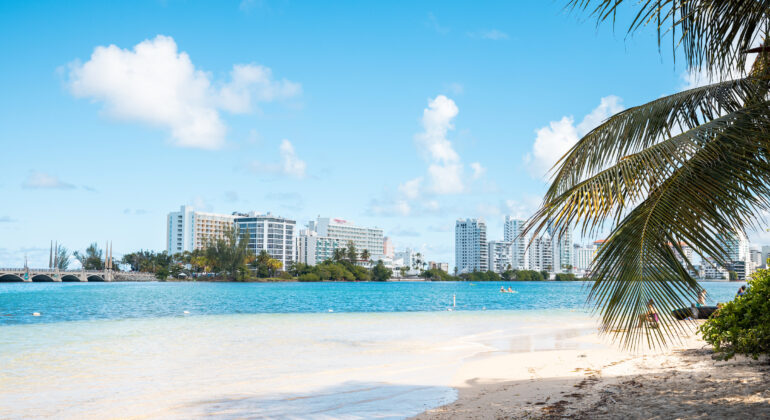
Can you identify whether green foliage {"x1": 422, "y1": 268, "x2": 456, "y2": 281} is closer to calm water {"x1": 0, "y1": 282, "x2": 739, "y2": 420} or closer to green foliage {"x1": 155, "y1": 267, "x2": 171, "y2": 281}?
green foliage {"x1": 155, "y1": 267, "x2": 171, "y2": 281}

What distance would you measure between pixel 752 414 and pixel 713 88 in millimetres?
3313

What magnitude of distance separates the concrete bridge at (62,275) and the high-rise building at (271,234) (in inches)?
1745

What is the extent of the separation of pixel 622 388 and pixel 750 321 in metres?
1.94

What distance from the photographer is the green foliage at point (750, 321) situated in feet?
24.3

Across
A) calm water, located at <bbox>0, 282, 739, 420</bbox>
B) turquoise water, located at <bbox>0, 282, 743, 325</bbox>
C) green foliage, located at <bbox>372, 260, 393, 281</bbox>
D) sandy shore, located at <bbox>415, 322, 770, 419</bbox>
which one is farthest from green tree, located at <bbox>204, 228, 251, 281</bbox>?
sandy shore, located at <bbox>415, 322, 770, 419</bbox>

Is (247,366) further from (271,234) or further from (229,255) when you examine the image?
(271,234)

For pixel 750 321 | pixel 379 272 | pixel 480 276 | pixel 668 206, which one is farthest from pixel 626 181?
pixel 480 276

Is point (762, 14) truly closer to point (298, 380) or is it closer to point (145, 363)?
point (298, 380)

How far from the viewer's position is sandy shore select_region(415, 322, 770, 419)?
6430 mm

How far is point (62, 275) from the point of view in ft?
447

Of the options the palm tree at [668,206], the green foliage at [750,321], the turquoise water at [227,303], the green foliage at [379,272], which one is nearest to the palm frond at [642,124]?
the palm tree at [668,206]

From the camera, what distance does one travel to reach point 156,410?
9508 millimetres

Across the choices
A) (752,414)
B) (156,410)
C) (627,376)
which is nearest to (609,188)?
(752,414)

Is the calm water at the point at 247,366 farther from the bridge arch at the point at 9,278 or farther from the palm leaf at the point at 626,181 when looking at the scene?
the bridge arch at the point at 9,278
